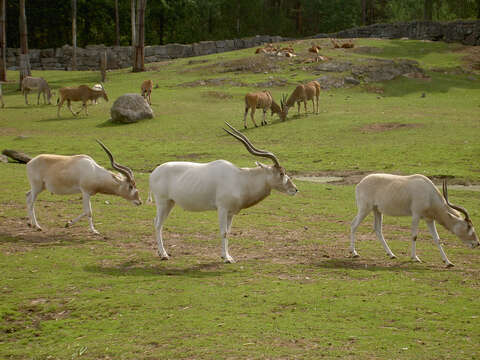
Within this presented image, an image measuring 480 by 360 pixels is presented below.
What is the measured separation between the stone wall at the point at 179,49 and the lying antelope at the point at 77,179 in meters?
39.5

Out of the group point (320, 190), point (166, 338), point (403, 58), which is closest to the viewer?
point (166, 338)

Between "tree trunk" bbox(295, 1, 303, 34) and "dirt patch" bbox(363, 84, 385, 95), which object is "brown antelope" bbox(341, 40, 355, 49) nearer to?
"dirt patch" bbox(363, 84, 385, 95)

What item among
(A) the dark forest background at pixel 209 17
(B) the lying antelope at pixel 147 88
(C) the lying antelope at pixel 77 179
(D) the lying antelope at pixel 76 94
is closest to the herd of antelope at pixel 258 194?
(C) the lying antelope at pixel 77 179

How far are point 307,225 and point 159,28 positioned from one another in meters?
55.0

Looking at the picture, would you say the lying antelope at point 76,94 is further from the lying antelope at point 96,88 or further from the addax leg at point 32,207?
the addax leg at point 32,207

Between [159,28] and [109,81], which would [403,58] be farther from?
[159,28]

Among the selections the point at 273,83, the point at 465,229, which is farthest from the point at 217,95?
the point at 465,229

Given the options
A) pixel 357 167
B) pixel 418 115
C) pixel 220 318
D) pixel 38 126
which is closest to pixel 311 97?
pixel 418 115

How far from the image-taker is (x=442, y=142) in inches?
782

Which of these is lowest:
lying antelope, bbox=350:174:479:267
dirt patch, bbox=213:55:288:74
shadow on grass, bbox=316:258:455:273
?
shadow on grass, bbox=316:258:455:273

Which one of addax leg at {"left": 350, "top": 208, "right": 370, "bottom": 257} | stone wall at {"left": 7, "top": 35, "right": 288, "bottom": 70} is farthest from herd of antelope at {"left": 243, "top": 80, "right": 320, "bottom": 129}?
stone wall at {"left": 7, "top": 35, "right": 288, "bottom": 70}

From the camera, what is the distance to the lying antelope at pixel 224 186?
873cm

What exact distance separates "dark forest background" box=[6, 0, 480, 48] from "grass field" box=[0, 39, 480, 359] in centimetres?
3788

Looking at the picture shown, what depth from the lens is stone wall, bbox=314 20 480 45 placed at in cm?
4653
